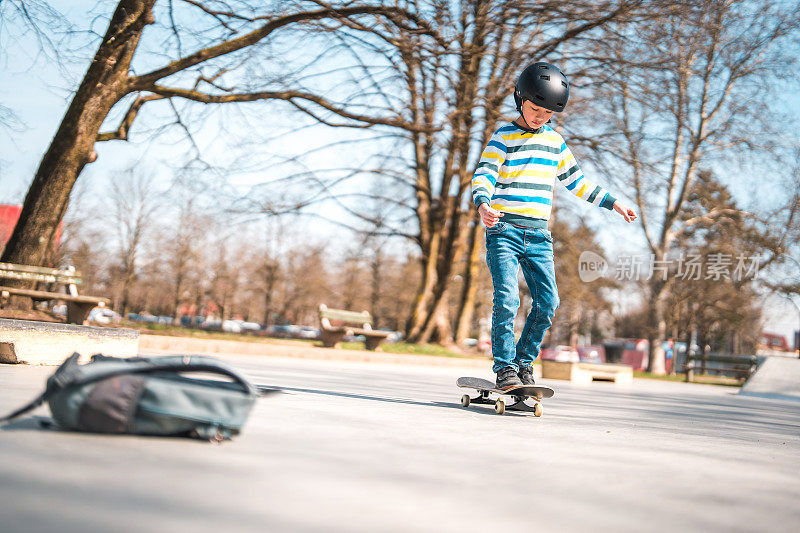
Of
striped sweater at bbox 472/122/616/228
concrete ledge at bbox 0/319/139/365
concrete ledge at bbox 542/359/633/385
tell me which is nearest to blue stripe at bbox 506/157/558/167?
striped sweater at bbox 472/122/616/228

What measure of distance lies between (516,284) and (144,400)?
286 cm

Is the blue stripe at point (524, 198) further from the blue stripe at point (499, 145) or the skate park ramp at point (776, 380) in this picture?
the skate park ramp at point (776, 380)

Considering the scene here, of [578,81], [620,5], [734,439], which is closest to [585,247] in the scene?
[578,81]

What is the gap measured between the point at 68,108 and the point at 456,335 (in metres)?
13.2

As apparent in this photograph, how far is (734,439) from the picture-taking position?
4.02 m

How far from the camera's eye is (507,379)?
14.8ft

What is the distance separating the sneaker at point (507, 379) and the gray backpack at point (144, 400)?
2528 mm

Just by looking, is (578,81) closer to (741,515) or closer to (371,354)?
(371,354)

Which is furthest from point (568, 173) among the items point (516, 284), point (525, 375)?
point (525, 375)

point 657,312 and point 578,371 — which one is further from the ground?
point 657,312

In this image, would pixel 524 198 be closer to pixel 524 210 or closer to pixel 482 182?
pixel 524 210

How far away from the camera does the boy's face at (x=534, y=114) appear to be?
4.63m

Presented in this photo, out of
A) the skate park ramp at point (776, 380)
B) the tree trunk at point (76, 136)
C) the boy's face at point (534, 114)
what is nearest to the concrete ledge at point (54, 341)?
the boy's face at point (534, 114)

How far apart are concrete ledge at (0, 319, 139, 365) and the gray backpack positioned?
3444 millimetres
